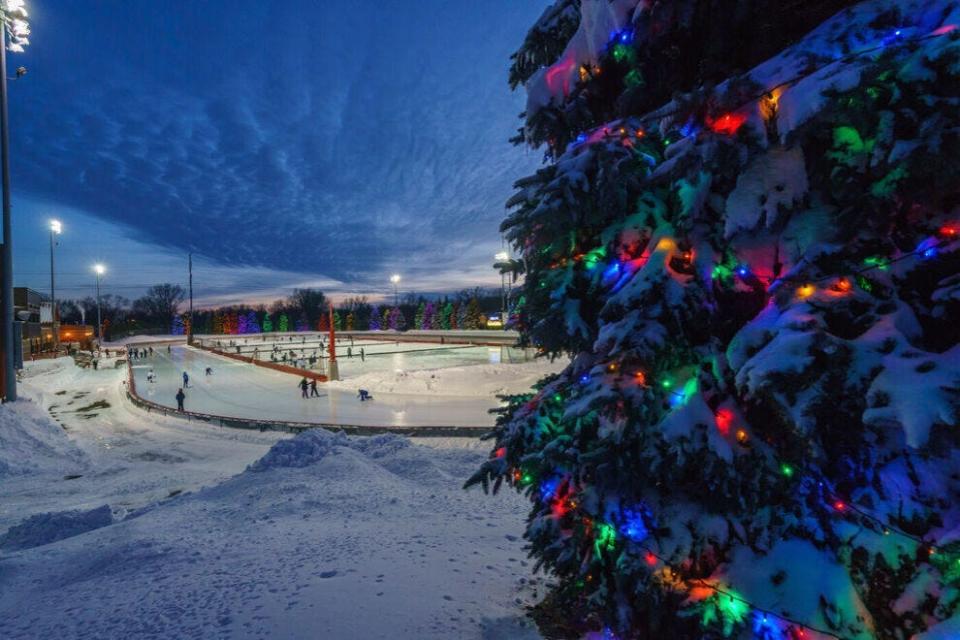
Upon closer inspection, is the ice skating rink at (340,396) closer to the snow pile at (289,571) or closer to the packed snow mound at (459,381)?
the packed snow mound at (459,381)

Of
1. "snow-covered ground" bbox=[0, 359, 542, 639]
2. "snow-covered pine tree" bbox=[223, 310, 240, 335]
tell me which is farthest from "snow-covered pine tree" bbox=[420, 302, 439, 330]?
"snow-covered ground" bbox=[0, 359, 542, 639]

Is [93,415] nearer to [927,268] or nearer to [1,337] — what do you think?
[1,337]

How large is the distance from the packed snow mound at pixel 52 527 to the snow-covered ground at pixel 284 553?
0.07 feet

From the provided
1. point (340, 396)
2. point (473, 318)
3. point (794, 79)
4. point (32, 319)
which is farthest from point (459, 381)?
point (473, 318)

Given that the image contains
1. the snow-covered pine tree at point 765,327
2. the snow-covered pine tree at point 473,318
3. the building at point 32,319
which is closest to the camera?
the snow-covered pine tree at point 765,327

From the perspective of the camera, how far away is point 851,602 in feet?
8.18

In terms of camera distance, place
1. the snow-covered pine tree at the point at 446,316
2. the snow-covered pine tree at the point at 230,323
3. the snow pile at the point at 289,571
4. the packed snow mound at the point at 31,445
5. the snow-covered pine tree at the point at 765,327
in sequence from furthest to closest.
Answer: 1. the snow-covered pine tree at the point at 230,323
2. the snow-covered pine tree at the point at 446,316
3. the packed snow mound at the point at 31,445
4. the snow pile at the point at 289,571
5. the snow-covered pine tree at the point at 765,327

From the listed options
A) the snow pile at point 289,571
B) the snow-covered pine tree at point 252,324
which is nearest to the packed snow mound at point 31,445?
the snow pile at point 289,571

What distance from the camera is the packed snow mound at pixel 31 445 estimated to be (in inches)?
504

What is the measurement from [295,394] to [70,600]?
2363cm

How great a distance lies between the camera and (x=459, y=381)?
2844 cm

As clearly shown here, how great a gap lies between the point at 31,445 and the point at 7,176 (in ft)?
28.0

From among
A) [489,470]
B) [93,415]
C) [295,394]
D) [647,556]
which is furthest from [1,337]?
[647,556]

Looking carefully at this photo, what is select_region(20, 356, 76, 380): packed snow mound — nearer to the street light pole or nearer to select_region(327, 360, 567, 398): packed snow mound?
the street light pole
